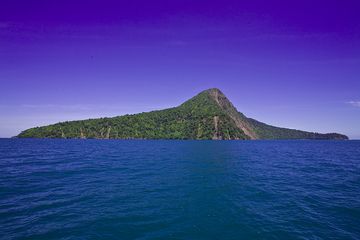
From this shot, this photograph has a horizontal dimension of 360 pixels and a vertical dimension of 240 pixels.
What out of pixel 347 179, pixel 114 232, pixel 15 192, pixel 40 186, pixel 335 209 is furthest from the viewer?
pixel 347 179

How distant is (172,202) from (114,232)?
7.77m

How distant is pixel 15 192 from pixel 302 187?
33.9 meters

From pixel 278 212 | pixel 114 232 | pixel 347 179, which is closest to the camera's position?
pixel 114 232

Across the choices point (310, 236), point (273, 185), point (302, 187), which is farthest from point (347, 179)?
point (310, 236)

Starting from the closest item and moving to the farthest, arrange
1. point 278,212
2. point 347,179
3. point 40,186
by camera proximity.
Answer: point 278,212, point 40,186, point 347,179

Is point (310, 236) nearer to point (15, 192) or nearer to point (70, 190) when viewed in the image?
point (70, 190)

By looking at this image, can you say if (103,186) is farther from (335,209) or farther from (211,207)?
(335,209)

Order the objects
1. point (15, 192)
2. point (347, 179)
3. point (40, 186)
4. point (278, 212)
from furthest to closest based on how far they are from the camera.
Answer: point (347, 179), point (40, 186), point (15, 192), point (278, 212)

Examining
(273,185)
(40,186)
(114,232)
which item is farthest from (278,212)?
(40,186)

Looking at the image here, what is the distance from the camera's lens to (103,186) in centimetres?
2820

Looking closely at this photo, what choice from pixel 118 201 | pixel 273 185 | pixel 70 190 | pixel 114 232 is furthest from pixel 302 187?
pixel 70 190

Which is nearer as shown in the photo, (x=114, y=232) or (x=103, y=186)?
(x=114, y=232)

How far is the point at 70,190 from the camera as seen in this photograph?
26141 mm

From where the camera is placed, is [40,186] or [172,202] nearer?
[172,202]
